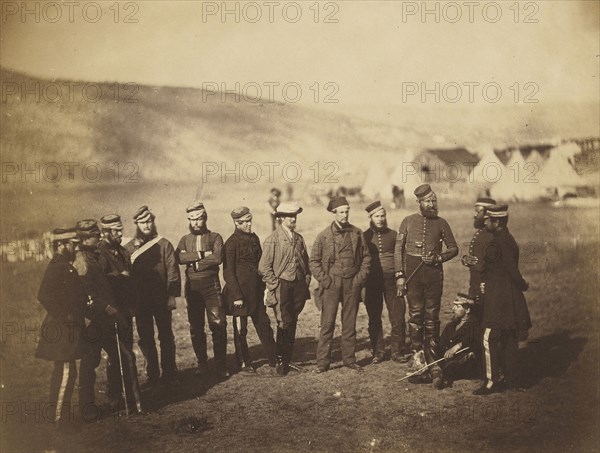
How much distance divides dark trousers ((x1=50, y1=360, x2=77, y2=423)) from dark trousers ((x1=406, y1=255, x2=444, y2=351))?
352 centimetres

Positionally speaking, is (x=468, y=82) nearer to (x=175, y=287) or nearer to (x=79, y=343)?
(x=175, y=287)

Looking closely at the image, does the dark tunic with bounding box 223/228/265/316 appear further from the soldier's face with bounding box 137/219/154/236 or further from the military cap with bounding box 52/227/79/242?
the military cap with bounding box 52/227/79/242

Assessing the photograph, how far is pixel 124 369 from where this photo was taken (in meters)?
5.57

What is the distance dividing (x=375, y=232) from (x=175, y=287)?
7.70 feet

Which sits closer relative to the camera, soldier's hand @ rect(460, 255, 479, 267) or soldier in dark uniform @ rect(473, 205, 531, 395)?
soldier in dark uniform @ rect(473, 205, 531, 395)

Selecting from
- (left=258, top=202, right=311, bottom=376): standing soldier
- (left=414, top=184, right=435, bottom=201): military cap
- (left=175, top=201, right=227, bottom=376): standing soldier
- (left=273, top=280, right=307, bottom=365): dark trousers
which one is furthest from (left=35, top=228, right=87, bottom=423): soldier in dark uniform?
(left=414, top=184, right=435, bottom=201): military cap

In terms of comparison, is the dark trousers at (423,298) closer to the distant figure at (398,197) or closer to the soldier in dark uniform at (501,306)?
the soldier in dark uniform at (501,306)

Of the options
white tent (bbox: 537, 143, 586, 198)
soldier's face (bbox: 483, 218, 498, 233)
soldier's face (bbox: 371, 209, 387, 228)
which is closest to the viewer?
soldier's face (bbox: 483, 218, 498, 233)

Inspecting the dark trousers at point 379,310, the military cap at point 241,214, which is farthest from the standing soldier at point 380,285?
the military cap at point 241,214

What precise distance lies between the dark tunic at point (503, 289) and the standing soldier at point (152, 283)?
10.6ft

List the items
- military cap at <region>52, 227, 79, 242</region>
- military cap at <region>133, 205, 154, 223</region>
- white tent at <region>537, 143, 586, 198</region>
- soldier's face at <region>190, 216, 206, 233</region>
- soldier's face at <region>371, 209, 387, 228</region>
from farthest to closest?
white tent at <region>537, 143, 586, 198</region> → soldier's face at <region>371, 209, 387, 228</region> → soldier's face at <region>190, 216, 206, 233</region> → military cap at <region>133, 205, 154, 223</region> → military cap at <region>52, 227, 79, 242</region>

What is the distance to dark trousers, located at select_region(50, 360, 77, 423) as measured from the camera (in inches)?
208

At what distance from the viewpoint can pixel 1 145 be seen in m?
6.48

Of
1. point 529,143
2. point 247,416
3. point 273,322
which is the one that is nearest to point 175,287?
point 247,416
